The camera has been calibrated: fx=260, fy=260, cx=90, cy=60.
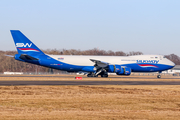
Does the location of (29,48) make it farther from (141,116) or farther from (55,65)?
(141,116)

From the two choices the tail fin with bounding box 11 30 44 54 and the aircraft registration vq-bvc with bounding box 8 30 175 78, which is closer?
the aircraft registration vq-bvc with bounding box 8 30 175 78

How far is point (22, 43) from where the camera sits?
160 feet

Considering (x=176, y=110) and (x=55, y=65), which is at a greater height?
(x=55, y=65)

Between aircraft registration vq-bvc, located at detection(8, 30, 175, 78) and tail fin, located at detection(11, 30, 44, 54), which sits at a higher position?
tail fin, located at detection(11, 30, 44, 54)

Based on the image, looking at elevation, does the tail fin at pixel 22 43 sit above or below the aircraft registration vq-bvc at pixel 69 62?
above

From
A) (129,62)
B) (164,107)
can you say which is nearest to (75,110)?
(164,107)

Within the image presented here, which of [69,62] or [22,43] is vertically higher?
[22,43]

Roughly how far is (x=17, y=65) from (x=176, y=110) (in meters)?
112

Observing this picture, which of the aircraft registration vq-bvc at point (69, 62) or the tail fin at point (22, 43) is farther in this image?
the tail fin at point (22, 43)

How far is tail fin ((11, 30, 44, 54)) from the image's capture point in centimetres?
4841

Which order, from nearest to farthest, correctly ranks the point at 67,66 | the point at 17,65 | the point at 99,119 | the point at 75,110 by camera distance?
the point at 99,119 < the point at 75,110 < the point at 67,66 < the point at 17,65

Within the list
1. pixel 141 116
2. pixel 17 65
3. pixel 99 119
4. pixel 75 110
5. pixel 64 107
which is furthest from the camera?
pixel 17 65

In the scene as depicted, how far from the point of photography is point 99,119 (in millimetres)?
10445

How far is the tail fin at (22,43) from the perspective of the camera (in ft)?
A: 159
